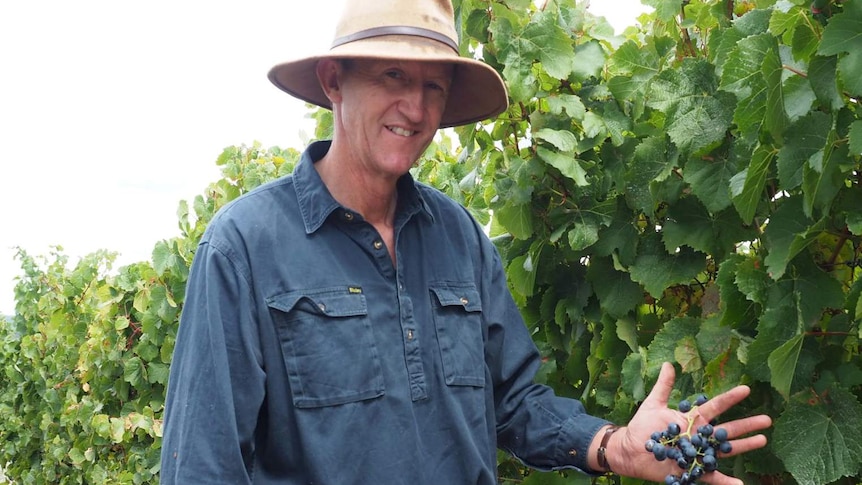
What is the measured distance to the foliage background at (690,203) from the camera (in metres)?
1.80

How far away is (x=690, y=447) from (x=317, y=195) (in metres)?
1.09

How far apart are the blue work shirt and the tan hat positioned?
0.27 m

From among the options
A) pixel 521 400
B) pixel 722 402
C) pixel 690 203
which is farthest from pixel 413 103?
pixel 722 402

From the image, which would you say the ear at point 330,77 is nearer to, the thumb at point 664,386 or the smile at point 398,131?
the smile at point 398,131

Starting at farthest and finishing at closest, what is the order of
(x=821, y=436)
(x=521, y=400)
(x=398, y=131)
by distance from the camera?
(x=521, y=400) < (x=398, y=131) < (x=821, y=436)

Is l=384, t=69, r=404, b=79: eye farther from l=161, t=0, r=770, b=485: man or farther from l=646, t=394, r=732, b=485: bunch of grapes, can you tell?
l=646, t=394, r=732, b=485: bunch of grapes

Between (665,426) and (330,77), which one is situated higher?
(330,77)

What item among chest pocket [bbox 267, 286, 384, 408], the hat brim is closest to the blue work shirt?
chest pocket [bbox 267, 286, 384, 408]

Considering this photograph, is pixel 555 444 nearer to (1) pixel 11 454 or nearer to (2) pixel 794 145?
(2) pixel 794 145

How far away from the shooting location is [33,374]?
28.0 ft

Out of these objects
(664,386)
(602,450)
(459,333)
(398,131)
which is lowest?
(602,450)

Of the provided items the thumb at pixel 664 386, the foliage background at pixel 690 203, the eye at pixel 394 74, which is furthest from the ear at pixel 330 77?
the thumb at pixel 664 386

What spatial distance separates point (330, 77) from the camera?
7.65 feet

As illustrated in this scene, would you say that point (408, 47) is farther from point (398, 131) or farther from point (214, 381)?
point (214, 381)
